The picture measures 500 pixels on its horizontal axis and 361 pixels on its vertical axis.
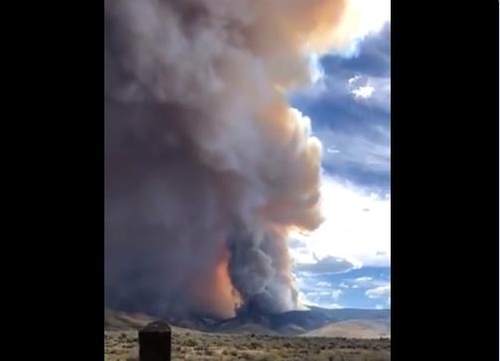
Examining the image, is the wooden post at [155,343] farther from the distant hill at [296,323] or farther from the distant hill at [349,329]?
the distant hill at [349,329]

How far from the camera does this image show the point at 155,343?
1.40 metres

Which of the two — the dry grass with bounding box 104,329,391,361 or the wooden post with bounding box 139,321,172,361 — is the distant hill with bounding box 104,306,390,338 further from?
the wooden post with bounding box 139,321,172,361

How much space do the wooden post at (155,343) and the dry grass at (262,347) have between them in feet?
1.53

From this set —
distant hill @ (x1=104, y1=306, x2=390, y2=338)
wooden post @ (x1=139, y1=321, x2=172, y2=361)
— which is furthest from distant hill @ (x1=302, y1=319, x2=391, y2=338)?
wooden post @ (x1=139, y1=321, x2=172, y2=361)

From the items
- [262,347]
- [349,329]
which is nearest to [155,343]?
[262,347]

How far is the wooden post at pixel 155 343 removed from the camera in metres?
1.39

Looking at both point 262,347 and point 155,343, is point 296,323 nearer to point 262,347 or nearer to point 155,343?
point 262,347

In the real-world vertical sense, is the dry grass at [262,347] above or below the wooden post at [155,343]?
below

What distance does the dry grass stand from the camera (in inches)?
74.5

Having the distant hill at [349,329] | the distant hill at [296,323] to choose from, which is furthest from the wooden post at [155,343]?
the distant hill at [349,329]

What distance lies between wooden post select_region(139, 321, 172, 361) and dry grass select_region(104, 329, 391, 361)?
18.4 inches

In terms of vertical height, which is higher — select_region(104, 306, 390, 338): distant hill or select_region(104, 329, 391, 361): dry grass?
select_region(104, 306, 390, 338): distant hill
